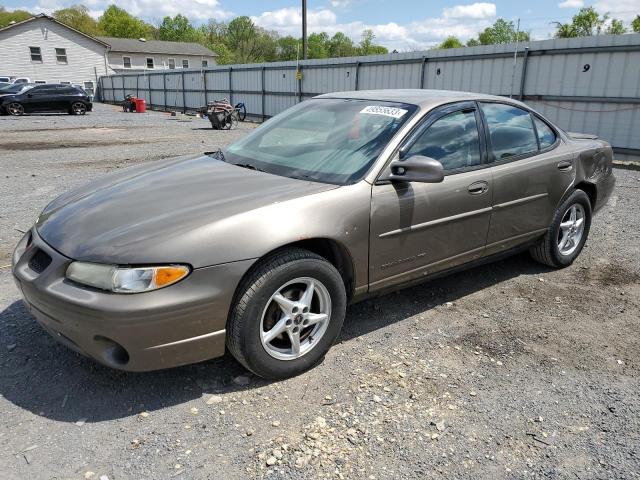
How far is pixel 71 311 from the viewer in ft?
8.11

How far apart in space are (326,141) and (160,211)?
1309mm

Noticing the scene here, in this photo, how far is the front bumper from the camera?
7.95 feet

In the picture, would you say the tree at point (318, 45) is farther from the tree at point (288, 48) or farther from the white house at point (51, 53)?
the white house at point (51, 53)

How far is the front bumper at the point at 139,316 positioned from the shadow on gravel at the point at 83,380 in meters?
0.31

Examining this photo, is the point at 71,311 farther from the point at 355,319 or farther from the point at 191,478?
the point at 355,319

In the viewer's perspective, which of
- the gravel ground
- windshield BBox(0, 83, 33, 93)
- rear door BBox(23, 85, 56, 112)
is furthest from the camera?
windshield BBox(0, 83, 33, 93)

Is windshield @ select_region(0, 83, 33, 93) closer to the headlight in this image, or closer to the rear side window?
the rear side window

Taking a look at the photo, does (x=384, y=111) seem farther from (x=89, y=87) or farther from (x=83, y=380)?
(x=89, y=87)

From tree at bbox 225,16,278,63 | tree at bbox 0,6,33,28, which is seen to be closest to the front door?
tree at bbox 225,16,278,63

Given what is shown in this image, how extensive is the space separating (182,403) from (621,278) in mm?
3947

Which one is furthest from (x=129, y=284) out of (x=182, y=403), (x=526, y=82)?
(x=526, y=82)

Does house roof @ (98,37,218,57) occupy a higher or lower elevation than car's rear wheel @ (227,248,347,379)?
higher

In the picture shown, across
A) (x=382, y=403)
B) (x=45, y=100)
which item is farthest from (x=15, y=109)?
(x=382, y=403)

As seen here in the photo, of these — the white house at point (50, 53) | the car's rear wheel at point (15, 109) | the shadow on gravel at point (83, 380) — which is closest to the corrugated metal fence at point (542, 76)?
the shadow on gravel at point (83, 380)
